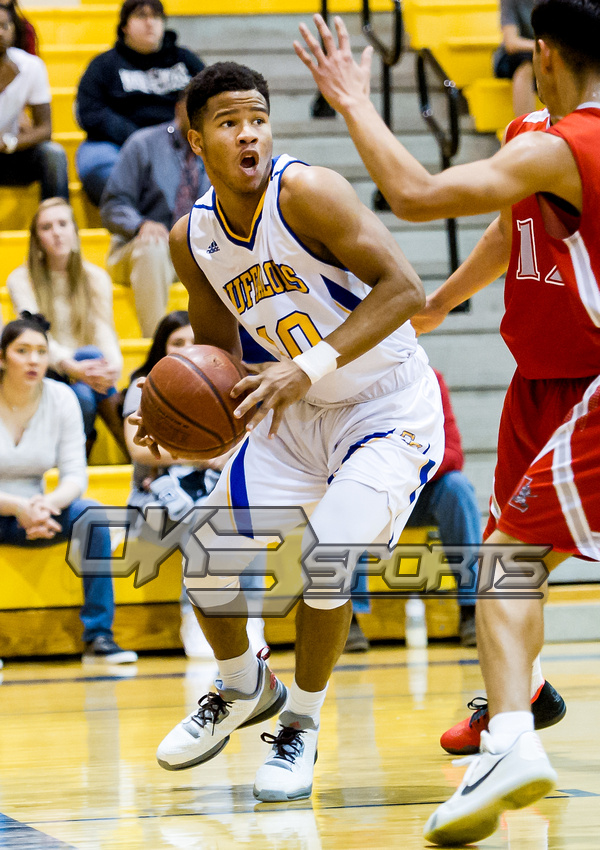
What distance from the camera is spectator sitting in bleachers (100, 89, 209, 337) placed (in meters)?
6.74

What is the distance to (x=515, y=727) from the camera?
7.50ft

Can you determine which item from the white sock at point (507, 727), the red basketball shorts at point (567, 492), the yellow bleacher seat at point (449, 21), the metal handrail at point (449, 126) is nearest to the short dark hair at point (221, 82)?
the red basketball shorts at point (567, 492)

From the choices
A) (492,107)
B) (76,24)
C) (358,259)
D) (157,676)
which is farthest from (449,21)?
(358,259)

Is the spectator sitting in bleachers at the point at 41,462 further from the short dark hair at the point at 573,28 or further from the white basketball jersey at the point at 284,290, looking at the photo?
the short dark hair at the point at 573,28

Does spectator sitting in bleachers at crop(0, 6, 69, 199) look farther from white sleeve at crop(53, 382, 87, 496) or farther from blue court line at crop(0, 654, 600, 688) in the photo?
blue court line at crop(0, 654, 600, 688)

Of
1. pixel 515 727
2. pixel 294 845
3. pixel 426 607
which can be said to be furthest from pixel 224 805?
pixel 426 607

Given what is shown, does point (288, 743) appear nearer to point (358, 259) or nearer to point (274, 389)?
point (274, 389)

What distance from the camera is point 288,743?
9.73 feet

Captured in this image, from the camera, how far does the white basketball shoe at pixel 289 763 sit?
285cm

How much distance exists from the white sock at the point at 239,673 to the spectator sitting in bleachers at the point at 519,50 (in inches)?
213

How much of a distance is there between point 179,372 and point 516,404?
2.84 ft

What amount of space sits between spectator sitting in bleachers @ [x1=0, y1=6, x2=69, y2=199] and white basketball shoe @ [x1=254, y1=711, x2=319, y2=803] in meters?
4.83

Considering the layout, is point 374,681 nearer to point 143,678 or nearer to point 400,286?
point 143,678

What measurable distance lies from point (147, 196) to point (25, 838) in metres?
5.00
